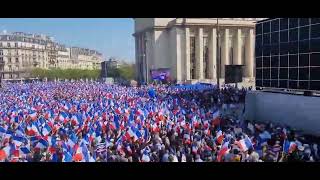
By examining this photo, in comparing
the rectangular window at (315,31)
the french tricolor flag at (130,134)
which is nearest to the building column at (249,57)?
the rectangular window at (315,31)

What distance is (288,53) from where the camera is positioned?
64.4 ft

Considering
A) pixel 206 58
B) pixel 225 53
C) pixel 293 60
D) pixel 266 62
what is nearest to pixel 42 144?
pixel 293 60

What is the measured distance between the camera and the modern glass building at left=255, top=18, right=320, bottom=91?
59.5 ft

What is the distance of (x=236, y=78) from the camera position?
2391 centimetres

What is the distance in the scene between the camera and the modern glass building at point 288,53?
18141 mm

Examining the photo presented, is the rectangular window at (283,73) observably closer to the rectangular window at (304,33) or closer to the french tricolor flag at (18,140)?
the rectangular window at (304,33)

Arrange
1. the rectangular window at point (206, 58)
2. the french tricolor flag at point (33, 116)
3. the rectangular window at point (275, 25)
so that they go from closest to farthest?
the french tricolor flag at point (33, 116) → the rectangular window at point (275, 25) → the rectangular window at point (206, 58)

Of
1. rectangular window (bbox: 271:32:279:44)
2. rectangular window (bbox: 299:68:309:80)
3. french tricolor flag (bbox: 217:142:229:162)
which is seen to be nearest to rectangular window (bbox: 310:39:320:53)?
rectangular window (bbox: 299:68:309:80)

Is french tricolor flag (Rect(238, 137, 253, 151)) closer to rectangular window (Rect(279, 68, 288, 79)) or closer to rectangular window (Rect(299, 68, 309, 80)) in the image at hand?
rectangular window (Rect(299, 68, 309, 80))

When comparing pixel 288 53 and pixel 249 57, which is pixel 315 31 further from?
pixel 249 57

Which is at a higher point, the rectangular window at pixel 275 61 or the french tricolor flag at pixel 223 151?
the rectangular window at pixel 275 61
